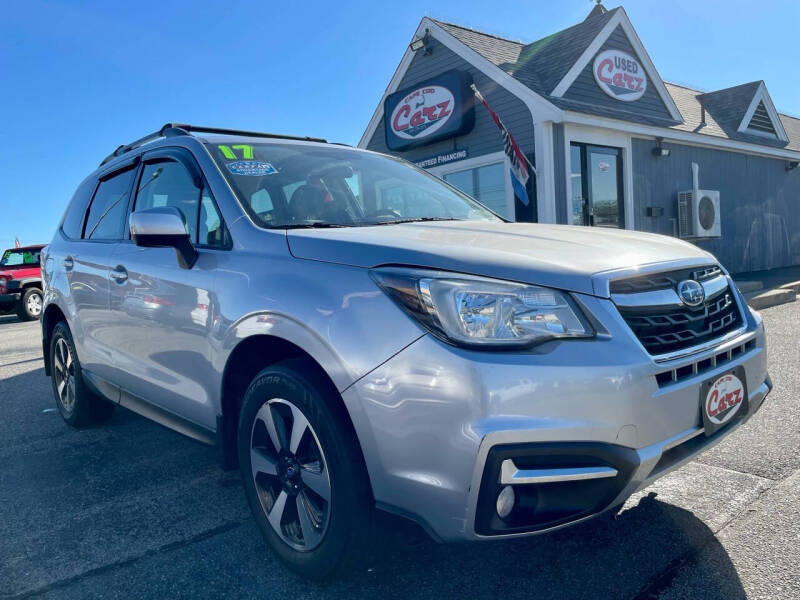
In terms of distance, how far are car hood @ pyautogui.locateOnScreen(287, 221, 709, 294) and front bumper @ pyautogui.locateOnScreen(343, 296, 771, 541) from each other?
6.8 inches

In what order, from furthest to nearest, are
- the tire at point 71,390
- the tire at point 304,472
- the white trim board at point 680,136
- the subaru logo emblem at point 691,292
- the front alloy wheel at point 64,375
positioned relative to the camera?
the white trim board at point 680,136 → the front alloy wheel at point 64,375 → the tire at point 71,390 → the subaru logo emblem at point 691,292 → the tire at point 304,472

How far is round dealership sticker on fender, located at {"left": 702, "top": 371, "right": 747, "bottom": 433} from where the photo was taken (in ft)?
6.72

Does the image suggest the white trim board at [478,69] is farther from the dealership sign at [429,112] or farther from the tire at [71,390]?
the tire at [71,390]

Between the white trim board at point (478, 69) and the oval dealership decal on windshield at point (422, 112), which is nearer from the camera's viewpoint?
the white trim board at point (478, 69)

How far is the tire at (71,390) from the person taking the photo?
4211 millimetres

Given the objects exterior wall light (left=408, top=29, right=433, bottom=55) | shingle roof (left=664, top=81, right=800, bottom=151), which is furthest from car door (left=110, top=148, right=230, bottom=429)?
shingle roof (left=664, top=81, right=800, bottom=151)

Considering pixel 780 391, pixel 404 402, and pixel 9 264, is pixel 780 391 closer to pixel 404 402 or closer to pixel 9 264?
pixel 404 402

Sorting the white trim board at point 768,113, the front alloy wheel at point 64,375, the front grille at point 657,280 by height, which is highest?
the white trim board at point 768,113

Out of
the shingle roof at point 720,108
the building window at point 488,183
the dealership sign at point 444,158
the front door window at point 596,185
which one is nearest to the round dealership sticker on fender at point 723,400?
the front door window at point 596,185

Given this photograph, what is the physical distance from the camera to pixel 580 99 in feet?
39.0

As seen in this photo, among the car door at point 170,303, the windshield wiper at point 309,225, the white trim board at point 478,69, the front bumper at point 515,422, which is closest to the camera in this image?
the front bumper at point 515,422

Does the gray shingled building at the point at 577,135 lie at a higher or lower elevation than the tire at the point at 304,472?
higher

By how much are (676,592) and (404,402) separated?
1.14 meters

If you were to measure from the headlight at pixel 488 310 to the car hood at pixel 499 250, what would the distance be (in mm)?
40
